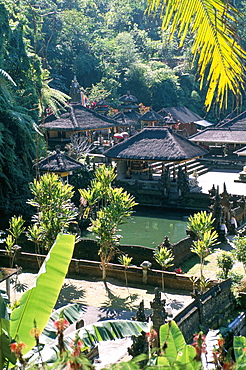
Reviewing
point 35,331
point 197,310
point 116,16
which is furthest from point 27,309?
point 116,16

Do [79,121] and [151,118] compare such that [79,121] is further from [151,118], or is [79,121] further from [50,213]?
[50,213]

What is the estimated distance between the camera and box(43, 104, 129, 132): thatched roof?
3201 centimetres

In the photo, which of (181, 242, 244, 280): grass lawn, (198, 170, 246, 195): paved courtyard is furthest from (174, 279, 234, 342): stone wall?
(198, 170, 246, 195): paved courtyard

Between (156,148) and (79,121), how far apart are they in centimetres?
799

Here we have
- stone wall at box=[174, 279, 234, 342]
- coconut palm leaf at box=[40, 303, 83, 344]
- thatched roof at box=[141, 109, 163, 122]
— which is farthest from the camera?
thatched roof at box=[141, 109, 163, 122]

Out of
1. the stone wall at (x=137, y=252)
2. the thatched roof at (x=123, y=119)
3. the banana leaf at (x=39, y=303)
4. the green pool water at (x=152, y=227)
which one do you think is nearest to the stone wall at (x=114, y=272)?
the stone wall at (x=137, y=252)

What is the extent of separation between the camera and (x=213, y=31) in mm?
4324

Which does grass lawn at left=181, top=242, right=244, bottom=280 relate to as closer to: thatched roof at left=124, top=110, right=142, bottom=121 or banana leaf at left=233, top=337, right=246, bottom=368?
banana leaf at left=233, top=337, right=246, bottom=368

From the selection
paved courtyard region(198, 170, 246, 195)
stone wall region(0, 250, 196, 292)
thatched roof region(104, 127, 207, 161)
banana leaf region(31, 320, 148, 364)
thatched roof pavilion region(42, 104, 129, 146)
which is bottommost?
stone wall region(0, 250, 196, 292)

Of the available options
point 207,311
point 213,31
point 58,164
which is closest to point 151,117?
point 58,164

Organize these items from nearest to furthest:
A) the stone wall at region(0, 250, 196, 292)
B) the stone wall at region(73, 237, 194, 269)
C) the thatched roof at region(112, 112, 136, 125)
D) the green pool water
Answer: the stone wall at region(0, 250, 196, 292)
the stone wall at region(73, 237, 194, 269)
the green pool water
the thatched roof at region(112, 112, 136, 125)

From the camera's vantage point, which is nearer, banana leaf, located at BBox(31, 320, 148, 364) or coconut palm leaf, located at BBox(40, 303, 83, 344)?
banana leaf, located at BBox(31, 320, 148, 364)

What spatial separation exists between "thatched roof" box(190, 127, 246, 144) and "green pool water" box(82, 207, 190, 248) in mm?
12664

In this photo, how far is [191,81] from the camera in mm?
54781
